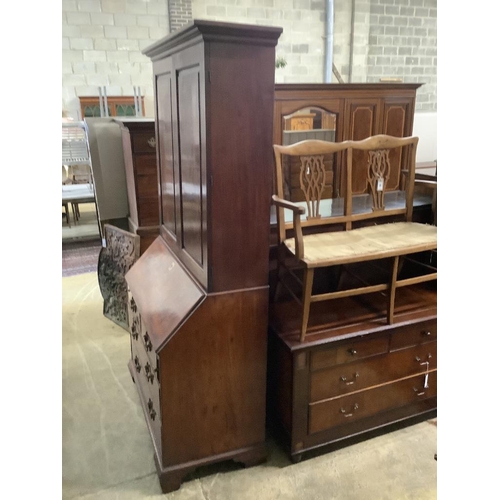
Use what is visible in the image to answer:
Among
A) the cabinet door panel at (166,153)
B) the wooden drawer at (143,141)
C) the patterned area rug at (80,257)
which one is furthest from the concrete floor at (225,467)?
the patterned area rug at (80,257)

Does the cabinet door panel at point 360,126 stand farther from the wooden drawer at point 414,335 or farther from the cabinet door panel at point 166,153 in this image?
the cabinet door panel at point 166,153

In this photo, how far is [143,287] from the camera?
7.34 ft

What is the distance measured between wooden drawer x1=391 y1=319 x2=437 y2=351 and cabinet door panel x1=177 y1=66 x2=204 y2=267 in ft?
3.28

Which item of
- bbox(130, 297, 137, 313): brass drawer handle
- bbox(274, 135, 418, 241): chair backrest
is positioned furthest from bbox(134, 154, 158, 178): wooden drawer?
bbox(130, 297, 137, 313): brass drawer handle

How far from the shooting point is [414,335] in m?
2.20

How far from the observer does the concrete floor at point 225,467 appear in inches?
75.2

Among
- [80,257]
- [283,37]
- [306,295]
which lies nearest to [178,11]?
[283,37]

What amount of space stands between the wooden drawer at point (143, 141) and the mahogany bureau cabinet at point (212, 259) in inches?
32.4

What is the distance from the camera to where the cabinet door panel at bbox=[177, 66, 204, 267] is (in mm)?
1693

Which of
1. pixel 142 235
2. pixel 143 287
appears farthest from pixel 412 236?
pixel 142 235

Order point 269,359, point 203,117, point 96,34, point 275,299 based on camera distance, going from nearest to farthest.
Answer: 1. point 203,117
2. point 269,359
3. point 275,299
4. point 96,34

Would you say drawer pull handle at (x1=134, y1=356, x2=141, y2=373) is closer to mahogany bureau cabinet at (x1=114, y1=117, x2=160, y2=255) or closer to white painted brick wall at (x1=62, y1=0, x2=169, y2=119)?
mahogany bureau cabinet at (x1=114, y1=117, x2=160, y2=255)

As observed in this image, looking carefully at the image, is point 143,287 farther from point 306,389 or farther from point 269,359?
point 306,389
